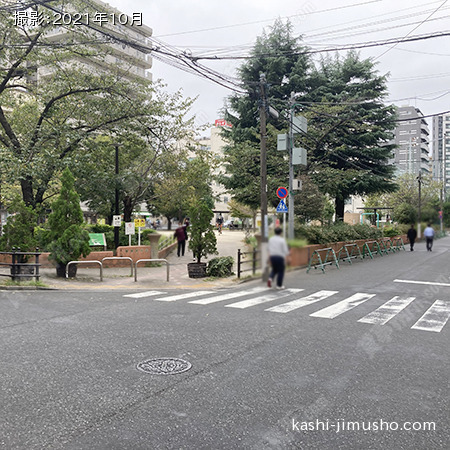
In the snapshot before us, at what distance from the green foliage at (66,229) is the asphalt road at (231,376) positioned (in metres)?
6.22

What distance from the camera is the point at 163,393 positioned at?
31.0 ft

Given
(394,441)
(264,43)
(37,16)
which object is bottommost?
(394,441)

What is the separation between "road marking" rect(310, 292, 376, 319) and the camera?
53.8ft

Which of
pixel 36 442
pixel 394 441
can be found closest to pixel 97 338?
pixel 36 442

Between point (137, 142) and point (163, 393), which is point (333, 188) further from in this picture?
point (137, 142)

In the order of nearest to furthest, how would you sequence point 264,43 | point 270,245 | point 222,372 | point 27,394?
point 270,245 → point 264,43 → point 27,394 → point 222,372

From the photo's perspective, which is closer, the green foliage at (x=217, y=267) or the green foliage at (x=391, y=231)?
the green foliage at (x=391, y=231)

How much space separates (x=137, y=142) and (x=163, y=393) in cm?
2485

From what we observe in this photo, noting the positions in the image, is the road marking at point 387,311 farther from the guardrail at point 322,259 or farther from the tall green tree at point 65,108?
the tall green tree at point 65,108

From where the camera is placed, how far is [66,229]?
23797 mm

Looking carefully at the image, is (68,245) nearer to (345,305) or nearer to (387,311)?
(345,305)

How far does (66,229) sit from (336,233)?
914 inches

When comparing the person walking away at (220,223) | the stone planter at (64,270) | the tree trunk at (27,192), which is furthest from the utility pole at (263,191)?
the tree trunk at (27,192)

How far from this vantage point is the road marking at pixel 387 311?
1546 cm
